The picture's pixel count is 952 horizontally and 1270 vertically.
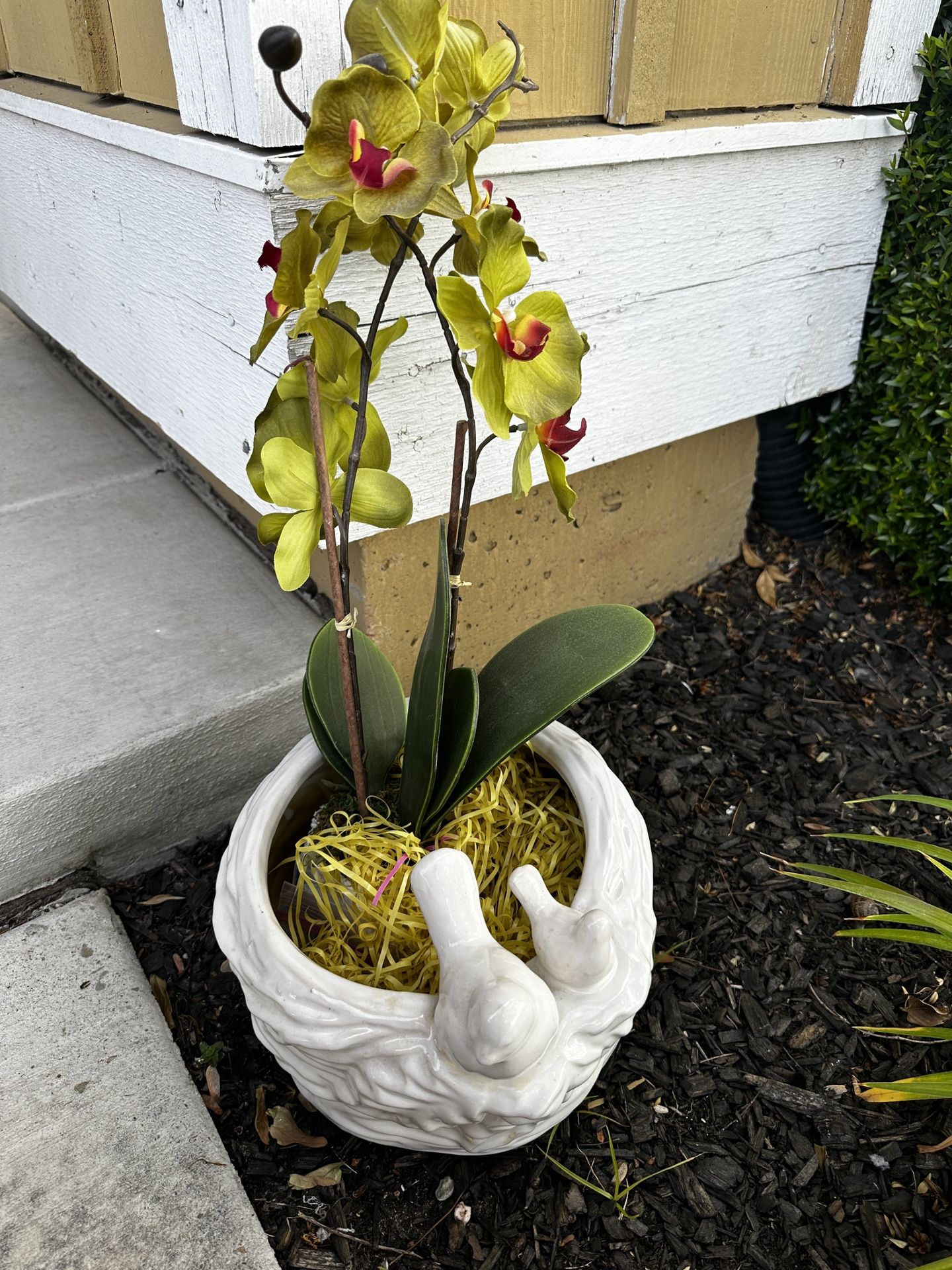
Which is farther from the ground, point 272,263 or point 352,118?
point 352,118

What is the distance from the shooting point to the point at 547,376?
0.85 meters

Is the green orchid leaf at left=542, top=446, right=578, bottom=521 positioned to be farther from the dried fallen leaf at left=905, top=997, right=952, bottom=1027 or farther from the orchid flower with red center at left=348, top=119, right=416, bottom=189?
the dried fallen leaf at left=905, top=997, right=952, bottom=1027

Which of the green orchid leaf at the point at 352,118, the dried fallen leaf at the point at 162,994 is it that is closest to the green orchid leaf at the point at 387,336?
the green orchid leaf at the point at 352,118

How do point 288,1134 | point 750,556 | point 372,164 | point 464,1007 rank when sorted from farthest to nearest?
1. point 750,556
2. point 288,1134
3. point 464,1007
4. point 372,164

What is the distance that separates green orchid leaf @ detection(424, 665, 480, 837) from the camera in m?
1.06

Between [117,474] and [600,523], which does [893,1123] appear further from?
[117,474]

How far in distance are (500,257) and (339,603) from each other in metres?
0.37


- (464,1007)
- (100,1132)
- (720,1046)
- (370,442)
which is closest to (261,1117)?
(100,1132)

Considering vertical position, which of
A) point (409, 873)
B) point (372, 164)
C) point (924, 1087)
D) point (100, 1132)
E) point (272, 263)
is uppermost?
point (372, 164)

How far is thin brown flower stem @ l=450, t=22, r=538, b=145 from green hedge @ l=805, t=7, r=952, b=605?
1.25 m

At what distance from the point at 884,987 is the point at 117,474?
1769 millimetres

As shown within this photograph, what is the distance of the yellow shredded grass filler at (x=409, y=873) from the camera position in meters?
1.10

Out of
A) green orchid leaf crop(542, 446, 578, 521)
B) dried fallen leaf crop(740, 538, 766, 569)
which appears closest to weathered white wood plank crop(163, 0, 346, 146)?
green orchid leaf crop(542, 446, 578, 521)

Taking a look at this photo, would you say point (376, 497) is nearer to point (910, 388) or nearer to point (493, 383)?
point (493, 383)
